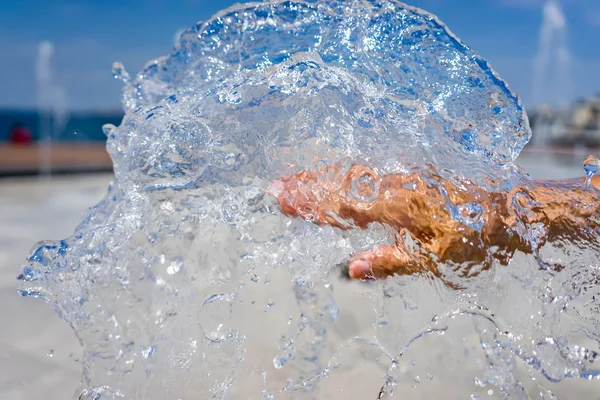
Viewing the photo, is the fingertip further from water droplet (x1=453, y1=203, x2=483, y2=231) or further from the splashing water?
water droplet (x1=453, y1=203, x2=483, y2=231)

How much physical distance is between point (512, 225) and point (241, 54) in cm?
119

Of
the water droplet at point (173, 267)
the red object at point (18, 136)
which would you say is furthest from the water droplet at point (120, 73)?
the red object at point (18, 136)

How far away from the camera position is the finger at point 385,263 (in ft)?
5.84

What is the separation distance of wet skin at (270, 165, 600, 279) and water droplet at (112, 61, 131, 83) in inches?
36.8

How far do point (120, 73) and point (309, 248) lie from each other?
3.75 feet

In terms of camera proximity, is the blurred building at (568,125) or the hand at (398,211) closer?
the hand at (398,211)

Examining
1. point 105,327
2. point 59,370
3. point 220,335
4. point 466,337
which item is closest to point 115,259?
point 105,327

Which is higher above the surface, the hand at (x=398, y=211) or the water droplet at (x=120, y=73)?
the water droplet at (x=120, y=73)

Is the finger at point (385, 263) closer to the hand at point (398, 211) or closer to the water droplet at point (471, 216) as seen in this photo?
the hand at point (398, 211)

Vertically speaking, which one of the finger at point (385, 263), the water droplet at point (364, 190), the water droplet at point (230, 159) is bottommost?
the finger at point (385, 263)

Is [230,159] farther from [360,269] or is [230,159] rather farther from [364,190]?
[360,269]

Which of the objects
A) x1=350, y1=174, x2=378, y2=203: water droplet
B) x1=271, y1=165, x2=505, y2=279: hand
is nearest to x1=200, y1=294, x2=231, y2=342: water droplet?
x1=271, y1=165, x2=505, y2=279: hand

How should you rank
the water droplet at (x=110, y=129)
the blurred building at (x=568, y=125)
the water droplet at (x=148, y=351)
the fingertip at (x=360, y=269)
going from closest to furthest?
1. the water droplet at (x=148, y=351)
2. the fingertip at (x=360, y=269)
3. the water droplet at (x=110, y=129)
4. the blurred building at (x=568, y=125)

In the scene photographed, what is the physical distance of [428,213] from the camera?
5.83ft
